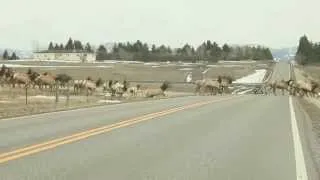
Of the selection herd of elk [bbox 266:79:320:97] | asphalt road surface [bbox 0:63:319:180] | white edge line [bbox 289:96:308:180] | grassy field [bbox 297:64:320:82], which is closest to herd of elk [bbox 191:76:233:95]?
herd of elk [bbox 266:79:320:97]

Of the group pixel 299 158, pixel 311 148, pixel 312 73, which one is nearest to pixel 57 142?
pixel 299 158

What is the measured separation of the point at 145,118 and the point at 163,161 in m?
11.3

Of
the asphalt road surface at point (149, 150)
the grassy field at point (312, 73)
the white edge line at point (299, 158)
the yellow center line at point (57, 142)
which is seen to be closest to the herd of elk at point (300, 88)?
the grassy field at point (312, 73)

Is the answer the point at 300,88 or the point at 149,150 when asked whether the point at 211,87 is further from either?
the point at 149,150

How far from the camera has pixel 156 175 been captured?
10.5 metres

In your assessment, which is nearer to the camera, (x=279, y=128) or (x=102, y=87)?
(x=279, y=128)

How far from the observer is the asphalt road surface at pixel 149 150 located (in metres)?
10.8

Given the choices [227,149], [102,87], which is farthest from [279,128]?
[102,87]

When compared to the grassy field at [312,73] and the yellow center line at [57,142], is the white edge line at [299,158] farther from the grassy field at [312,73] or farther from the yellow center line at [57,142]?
the grassy field at [312,73]

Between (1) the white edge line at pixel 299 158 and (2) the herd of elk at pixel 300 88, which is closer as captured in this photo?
(1) the white edge line at pixel 299 158

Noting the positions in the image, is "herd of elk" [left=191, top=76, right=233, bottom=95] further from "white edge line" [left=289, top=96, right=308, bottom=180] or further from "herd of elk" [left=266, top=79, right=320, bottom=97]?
"white edge line" [left=289, top=96, right=308, bottom=180]

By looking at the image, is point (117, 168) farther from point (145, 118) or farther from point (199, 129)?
point (145, 118)

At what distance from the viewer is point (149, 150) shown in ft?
45.9

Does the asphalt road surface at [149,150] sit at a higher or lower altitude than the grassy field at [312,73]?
higher
